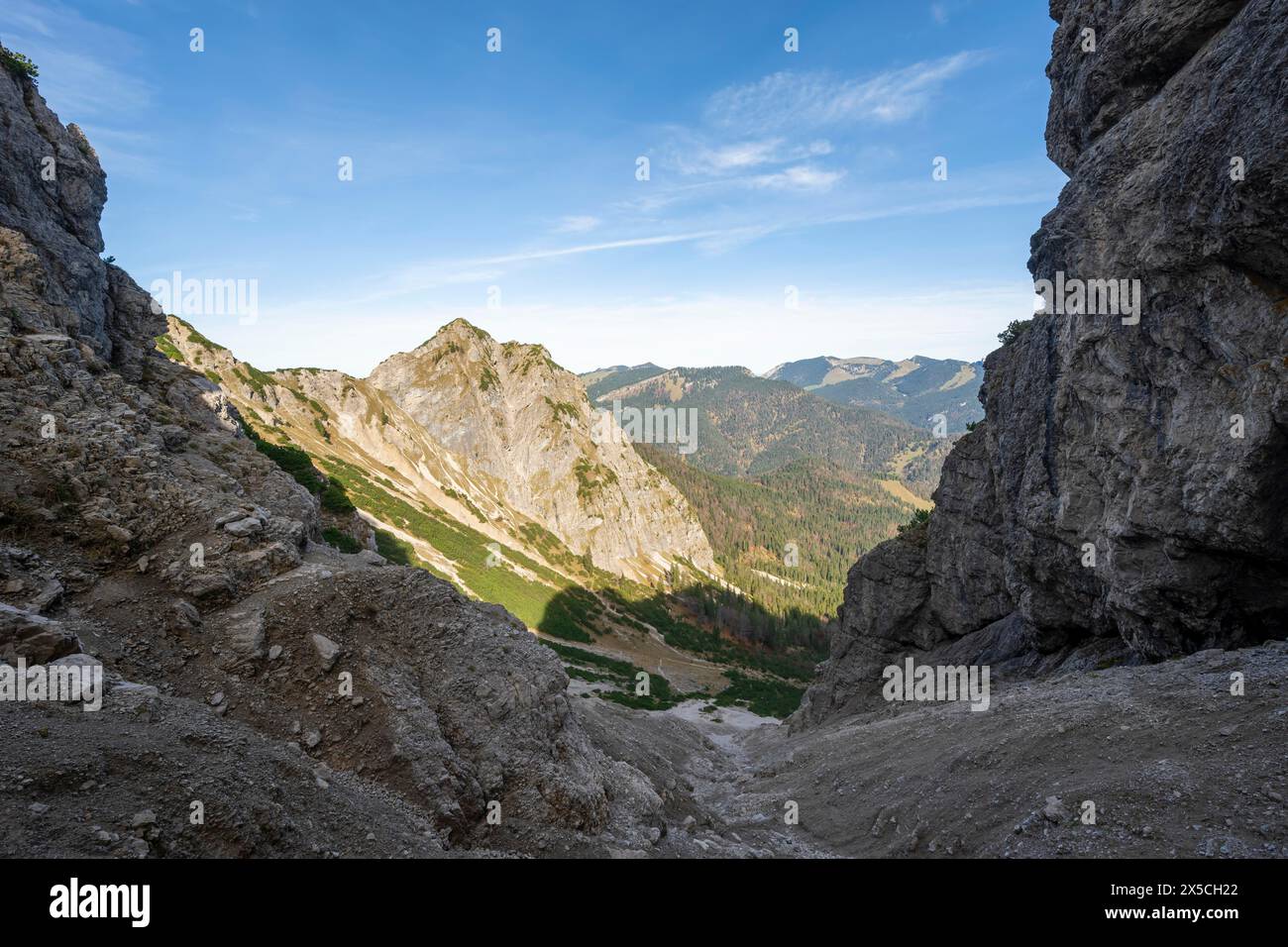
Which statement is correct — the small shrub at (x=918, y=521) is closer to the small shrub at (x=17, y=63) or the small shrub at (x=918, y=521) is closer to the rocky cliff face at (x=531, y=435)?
the small shrub at (x=17, y=63)

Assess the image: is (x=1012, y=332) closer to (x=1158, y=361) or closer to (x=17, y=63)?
(x=1158, y=361)

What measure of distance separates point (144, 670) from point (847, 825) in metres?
21.7

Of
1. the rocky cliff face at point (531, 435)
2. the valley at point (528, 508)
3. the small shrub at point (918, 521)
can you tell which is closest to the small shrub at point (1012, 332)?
the small shrub at point (918, 521)

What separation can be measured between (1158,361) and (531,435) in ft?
466

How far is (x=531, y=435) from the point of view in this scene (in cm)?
15612

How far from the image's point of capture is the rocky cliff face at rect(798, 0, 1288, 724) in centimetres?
1856

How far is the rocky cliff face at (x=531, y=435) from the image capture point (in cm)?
14575

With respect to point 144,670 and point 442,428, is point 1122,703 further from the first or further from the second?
point 442,428

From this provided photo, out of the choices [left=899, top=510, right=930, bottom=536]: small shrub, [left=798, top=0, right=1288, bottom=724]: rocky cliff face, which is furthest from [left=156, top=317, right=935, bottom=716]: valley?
[left=798, top=0, right=1288, bottom=724]: rocky cliff face

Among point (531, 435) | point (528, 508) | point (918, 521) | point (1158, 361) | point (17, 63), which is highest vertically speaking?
point (17, 63)

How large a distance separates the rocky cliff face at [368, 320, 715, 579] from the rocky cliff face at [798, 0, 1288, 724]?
391 feet

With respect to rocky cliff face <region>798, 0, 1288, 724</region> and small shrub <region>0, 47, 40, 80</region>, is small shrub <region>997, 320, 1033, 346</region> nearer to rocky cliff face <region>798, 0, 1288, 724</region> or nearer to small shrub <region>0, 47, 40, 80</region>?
rocky cliff face <region>798, 0, 1288, 724</region>

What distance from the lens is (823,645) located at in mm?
134500

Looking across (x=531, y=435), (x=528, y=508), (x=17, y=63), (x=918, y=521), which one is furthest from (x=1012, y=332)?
(x=531, y=435)
